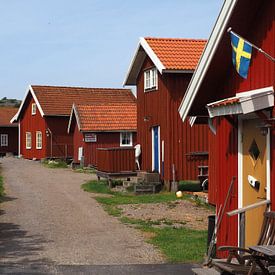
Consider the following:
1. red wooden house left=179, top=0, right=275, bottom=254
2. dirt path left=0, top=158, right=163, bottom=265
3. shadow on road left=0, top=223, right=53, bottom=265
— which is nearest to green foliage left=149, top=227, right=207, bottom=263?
dirt path left=0, top=158, right=163, bottom=265

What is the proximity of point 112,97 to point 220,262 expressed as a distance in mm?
37875

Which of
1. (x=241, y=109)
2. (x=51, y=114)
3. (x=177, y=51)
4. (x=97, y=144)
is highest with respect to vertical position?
(x=177, y=51)

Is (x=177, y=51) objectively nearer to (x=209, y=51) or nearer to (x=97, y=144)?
(x=97, y=144)

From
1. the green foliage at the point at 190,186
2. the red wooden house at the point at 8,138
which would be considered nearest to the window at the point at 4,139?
the red wooden house at the point at 8,138

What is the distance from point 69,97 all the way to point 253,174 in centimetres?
3561

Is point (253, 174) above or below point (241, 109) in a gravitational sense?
below

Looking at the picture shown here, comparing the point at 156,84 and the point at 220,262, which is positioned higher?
the point at 156,84

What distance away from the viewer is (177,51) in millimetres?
23109

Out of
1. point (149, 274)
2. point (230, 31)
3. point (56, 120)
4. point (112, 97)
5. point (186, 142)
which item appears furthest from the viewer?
point (112, 97)

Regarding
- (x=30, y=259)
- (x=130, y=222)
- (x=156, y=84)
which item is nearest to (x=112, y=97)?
(x=156, y=84)

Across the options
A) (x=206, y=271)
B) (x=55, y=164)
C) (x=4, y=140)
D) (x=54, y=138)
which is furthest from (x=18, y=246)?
(x=4, y=140)

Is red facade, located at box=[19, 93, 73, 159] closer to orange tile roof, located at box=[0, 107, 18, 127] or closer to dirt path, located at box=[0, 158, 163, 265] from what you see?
orange tile roof, located at box=[0, 107, 18, 127]

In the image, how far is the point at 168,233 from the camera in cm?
1337

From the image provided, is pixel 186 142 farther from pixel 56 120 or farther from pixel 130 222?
pixel 56 120
